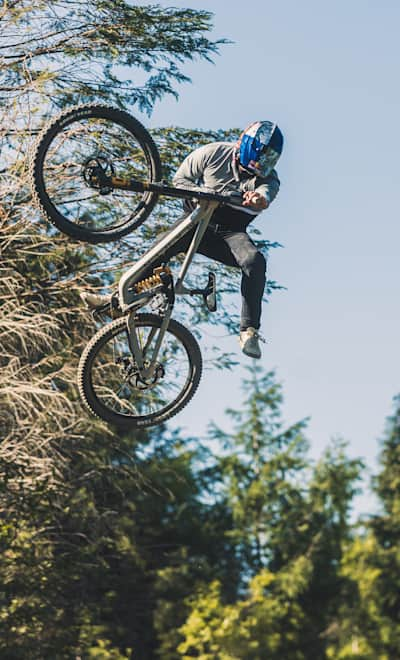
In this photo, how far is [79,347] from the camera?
51.2ft

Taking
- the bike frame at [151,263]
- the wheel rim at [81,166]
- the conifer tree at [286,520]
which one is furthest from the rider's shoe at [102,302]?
the conifer tree at [286,520]

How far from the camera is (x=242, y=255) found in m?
7.08

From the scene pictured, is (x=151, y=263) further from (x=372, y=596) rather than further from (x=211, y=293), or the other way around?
(x=372, y=596)

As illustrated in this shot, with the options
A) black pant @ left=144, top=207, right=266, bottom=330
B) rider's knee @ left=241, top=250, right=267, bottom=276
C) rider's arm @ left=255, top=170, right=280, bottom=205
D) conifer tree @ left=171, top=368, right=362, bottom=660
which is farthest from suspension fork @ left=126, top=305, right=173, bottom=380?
conifer tree @ left=171, top=368, right=362, bottom=660

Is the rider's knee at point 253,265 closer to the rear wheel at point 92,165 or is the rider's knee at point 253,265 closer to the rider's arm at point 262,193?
the rider's arm at point 262,193

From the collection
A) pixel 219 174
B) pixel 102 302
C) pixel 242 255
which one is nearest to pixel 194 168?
pixel 219 174

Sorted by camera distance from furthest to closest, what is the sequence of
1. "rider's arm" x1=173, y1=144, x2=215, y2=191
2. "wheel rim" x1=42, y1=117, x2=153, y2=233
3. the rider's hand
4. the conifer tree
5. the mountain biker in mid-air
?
the conifer tree → "wheel rim" x1=42, y1=117, x2=153, y2=233 → "rider's arm" x1=173, y1=144, x2=215, y2=191 → the mountain biker in mid-air → the rider's hand

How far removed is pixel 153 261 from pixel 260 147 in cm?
104

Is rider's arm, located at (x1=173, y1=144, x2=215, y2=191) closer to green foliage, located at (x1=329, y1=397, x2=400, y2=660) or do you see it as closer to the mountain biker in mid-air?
the mountain biker in mid-air

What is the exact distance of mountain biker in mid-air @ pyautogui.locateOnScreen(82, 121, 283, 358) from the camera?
6.95 meters

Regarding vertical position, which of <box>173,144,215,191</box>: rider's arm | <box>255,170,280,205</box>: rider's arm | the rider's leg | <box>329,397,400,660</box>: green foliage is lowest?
the rider's leg

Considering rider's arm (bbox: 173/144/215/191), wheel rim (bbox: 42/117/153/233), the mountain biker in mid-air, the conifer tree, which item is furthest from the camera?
the conifer tree

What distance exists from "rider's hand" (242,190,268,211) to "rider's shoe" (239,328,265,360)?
32.7 inches

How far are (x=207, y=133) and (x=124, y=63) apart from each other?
1537 mm
